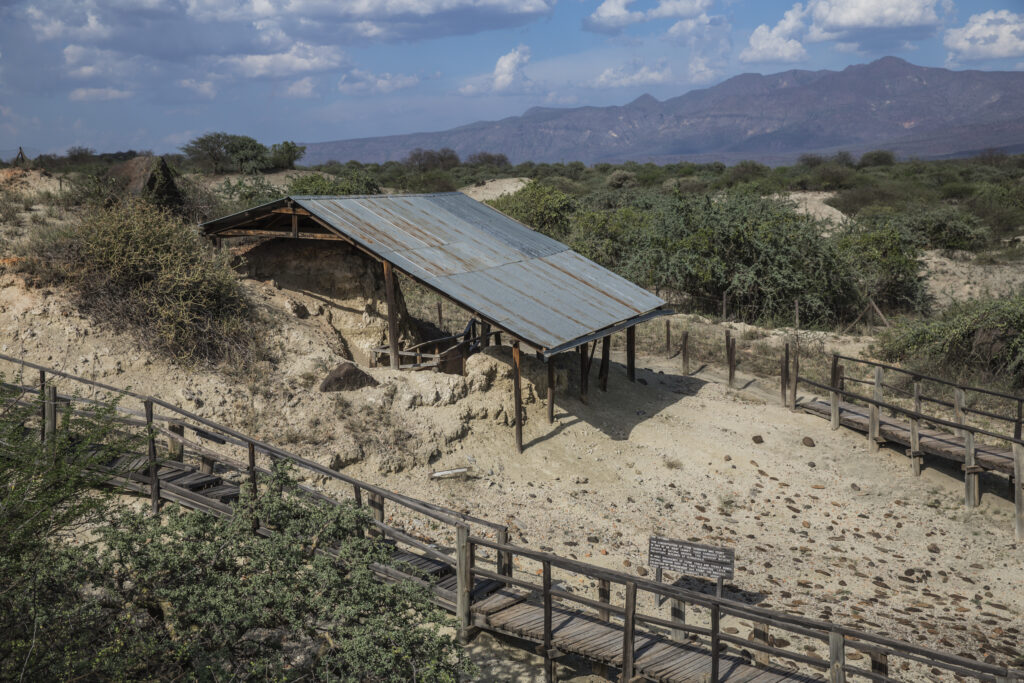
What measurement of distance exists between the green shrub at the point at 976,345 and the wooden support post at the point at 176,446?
17778mm

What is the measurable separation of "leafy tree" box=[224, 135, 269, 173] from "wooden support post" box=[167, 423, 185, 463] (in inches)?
→ 1645

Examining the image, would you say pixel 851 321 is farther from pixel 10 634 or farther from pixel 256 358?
pixel 10 634

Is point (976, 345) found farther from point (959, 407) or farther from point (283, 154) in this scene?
point (283, 154)

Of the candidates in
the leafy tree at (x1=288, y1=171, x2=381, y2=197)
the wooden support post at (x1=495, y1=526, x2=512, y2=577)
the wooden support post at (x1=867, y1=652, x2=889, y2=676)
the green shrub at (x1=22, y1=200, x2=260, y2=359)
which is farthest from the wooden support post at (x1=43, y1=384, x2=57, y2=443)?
the leafy tree at (x1=288, y1=171, x2=381, y2=197)

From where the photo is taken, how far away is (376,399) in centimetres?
1312

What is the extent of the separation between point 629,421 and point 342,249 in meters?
6.65

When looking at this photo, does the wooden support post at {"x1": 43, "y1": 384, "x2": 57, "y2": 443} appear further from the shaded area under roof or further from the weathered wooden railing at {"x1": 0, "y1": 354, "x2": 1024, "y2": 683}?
the shaded area under roof

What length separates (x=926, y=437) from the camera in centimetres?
1434

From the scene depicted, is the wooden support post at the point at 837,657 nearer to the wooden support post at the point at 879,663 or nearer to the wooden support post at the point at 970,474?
the wooden support post at the point at 879,663

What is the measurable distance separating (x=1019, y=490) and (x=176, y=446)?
12632 mm

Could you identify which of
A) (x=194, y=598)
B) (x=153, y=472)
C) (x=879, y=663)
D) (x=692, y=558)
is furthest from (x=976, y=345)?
(x=194, y=598)

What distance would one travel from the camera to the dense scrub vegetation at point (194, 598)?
5855mm

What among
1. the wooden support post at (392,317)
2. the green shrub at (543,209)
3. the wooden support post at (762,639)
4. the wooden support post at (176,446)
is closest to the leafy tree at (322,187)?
the green shrub at (543,209)

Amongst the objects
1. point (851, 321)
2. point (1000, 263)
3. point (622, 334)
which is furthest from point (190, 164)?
point (1000, 263)
